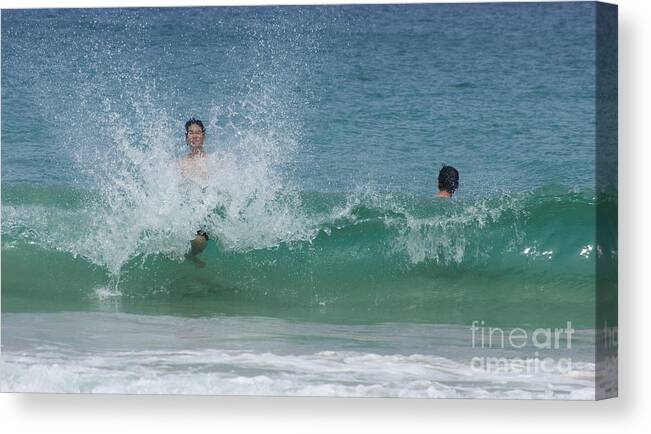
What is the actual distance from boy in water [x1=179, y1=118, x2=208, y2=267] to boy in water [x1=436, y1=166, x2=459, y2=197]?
1.83 metres

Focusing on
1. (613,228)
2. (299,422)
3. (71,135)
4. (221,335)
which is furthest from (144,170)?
(613,228)

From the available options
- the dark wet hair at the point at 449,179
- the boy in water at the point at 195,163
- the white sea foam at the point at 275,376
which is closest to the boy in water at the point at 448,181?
the dark wet hair at the point at 449,179

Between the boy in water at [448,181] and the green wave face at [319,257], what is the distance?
10cm

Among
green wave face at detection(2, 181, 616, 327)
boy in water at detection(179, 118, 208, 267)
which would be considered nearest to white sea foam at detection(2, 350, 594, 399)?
green wave face at detection(2, 181, 616, 327)

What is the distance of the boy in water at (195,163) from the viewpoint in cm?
1320

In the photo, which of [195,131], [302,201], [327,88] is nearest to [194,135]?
[195,131]

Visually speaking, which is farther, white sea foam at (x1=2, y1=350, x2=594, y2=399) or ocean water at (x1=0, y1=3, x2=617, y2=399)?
ocean water at (x1=0, y1=3, x2=617, y2=399)

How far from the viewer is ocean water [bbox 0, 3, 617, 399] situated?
12602mm

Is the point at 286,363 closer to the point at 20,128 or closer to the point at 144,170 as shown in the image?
the point at 144,170

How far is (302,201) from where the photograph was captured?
13.2 metres

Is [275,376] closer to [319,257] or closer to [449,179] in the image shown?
[319,257]

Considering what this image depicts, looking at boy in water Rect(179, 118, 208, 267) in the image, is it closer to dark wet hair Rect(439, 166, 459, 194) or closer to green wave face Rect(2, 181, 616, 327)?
green wave face Rect(2, 181, 616, 327)

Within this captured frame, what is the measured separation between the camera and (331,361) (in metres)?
12.7

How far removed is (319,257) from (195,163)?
1209 millimetres
